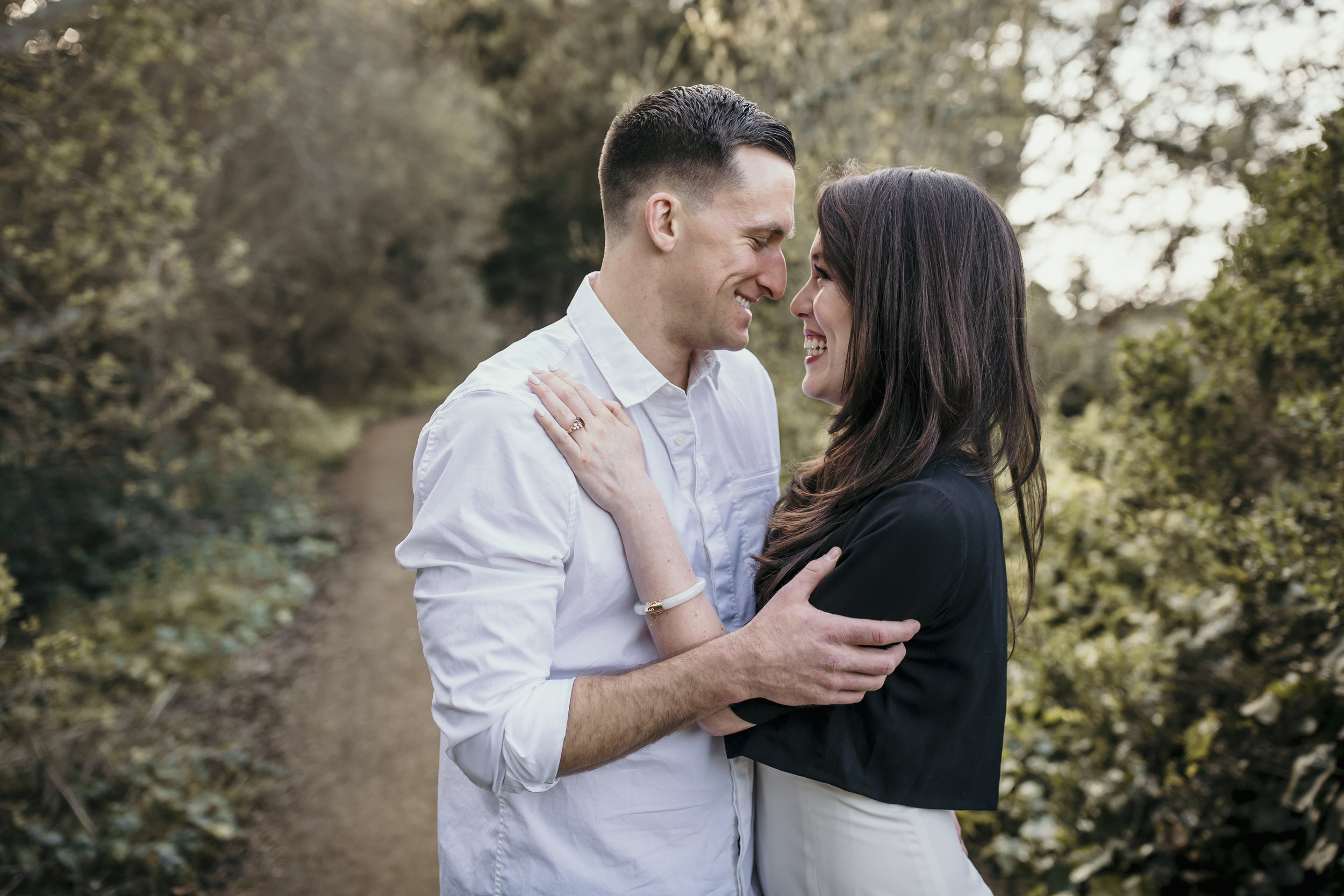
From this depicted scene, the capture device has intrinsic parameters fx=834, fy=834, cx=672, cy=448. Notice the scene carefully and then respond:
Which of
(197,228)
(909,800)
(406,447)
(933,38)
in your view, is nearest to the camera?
(909,800)

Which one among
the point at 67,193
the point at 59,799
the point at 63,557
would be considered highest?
the point at 67,193

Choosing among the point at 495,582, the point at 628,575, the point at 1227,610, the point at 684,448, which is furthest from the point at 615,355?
the point at 1227,610

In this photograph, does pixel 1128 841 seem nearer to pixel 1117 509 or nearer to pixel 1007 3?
pixel 1117 509

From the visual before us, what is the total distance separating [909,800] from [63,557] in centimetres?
724

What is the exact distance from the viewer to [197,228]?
9.40 m

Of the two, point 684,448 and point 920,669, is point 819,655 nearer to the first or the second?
point 920,669

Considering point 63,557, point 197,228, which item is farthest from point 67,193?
point 197,228

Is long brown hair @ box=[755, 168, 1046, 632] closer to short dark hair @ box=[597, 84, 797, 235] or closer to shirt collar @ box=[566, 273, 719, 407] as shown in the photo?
short dark hair @ box=[597, 84, 797, 235]

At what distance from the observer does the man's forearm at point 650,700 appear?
5.14 ft

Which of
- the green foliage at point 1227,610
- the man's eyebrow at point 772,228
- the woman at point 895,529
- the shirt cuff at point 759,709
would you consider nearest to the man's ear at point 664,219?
the man's eyebrow at point 772,228

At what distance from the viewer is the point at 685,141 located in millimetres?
2004

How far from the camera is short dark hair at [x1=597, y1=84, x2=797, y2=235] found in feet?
6.55

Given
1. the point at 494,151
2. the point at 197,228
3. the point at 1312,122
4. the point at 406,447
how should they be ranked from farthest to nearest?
1. the point at 494,151
2. the point at 406,447
3. the point at 197,228
4. the point at 1312,122

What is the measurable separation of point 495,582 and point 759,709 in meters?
0.57
